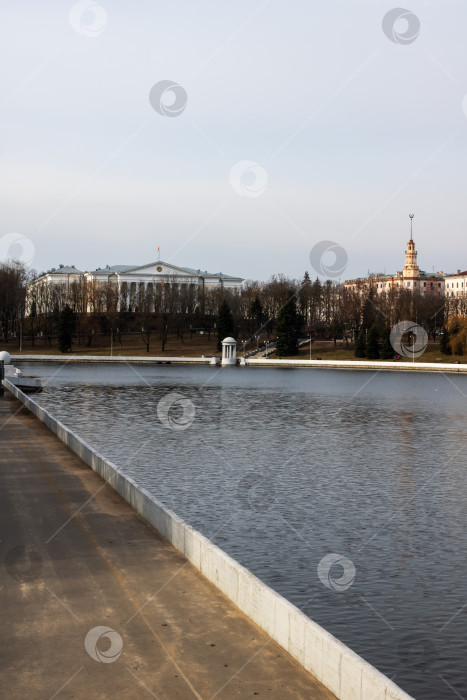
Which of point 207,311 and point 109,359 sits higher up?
point 207,311

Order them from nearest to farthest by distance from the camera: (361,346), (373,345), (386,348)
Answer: (373,345)
(386,348)
(361,346)

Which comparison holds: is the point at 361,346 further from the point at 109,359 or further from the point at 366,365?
the point at 109,359

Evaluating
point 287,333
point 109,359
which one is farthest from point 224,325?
point 109,359

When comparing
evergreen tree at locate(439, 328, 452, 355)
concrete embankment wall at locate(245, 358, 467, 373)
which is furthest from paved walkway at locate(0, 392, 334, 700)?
evergreen tree at locate(439, 328, 452, 355)

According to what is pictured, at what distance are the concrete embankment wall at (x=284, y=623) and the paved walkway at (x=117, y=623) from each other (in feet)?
0.44

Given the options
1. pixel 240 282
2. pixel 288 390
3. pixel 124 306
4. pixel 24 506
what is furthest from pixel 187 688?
pixel 240 282

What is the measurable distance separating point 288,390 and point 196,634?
183 ft

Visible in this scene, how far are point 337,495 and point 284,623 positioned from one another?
14.1 m

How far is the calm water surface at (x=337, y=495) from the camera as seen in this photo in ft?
41.6

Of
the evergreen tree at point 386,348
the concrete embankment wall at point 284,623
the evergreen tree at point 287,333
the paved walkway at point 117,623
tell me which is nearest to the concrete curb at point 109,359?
the evergreen tree at point 287,333

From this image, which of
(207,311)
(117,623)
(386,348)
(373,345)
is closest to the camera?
(117,623)

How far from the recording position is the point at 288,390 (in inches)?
2564

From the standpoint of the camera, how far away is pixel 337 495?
23.0 metres

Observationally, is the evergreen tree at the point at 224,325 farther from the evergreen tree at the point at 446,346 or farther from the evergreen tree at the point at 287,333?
the evergreen tree at the point at 446,346
